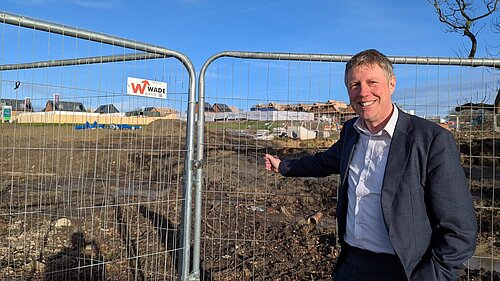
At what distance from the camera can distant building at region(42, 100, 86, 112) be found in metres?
4.14

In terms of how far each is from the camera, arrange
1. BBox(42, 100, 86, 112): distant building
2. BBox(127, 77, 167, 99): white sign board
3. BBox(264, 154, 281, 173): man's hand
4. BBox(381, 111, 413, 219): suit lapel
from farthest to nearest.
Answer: BBox(42, 100, 86, 112): distant building, BBox(127, 77, 167, 99): white sign board, BBox(264, 154, 281, 173): man's hand, BBox(381, 111, 413, 219): suit lapel

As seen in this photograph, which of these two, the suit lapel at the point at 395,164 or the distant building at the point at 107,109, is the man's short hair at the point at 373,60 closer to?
the suit lapel at the point at 395,164

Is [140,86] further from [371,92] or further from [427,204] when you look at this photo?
[427,204]

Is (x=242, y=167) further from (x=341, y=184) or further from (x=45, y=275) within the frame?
(x=341, y=184)

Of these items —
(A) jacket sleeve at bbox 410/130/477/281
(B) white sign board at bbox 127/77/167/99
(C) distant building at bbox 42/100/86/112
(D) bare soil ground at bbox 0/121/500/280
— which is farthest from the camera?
(D) bare soil ground at bbox 0/121/500/280

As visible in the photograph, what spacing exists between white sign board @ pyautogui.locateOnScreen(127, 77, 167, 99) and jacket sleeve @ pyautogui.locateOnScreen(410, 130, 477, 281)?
2.35 meters

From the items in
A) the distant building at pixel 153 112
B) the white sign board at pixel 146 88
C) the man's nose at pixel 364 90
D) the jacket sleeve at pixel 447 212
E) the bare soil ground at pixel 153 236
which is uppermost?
the white sign board at pixel 146 88

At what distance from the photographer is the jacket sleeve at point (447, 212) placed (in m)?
2.02

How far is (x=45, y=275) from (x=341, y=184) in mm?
4318

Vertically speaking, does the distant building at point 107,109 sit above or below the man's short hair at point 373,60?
below

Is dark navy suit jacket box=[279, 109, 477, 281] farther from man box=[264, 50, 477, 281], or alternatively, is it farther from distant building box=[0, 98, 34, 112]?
distant building box=[0, 98, 34, 112]

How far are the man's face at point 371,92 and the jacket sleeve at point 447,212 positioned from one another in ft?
1.02

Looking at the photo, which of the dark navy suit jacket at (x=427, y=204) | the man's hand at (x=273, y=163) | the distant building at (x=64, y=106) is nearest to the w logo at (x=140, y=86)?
the distant building at (x=64, y=106)

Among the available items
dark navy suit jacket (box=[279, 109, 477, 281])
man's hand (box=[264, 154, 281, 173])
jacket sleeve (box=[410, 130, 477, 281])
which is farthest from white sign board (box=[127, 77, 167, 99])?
jacket sleeve (box=[410, 130, 477, 281])
